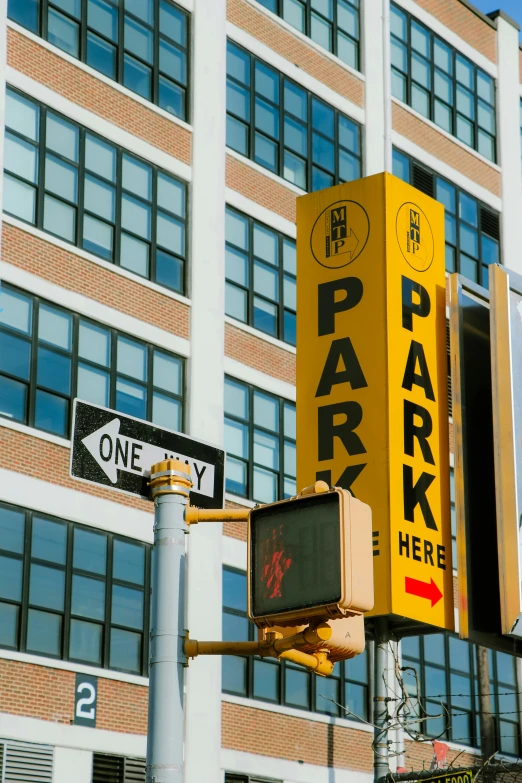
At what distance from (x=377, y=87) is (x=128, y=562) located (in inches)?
627

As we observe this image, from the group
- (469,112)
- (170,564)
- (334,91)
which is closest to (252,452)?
(334,91)

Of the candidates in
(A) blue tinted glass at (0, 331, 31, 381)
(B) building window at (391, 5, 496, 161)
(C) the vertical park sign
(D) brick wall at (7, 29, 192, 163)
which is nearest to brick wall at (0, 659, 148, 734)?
(A) blue tinted glass at (0, 331, 31, 381)

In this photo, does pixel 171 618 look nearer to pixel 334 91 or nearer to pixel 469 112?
pixel 334 91

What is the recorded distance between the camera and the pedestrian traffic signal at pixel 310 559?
552cm

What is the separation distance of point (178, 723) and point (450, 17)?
35.4 metres

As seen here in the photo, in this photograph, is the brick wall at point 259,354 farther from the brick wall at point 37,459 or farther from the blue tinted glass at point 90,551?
the blue tinted glass at point 90,551

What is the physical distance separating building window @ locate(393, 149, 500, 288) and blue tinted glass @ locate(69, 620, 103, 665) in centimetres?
1600

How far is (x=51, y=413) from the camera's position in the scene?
80.1 ft

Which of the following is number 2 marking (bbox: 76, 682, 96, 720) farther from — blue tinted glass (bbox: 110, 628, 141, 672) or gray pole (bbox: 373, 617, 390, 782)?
gray pole (bbox: 373, 617, 390, 782)

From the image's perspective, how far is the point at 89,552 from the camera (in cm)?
2436

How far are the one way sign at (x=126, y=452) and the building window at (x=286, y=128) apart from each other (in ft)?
78.6

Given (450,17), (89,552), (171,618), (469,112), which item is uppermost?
(450,17)

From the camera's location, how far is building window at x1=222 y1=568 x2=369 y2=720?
26984 mm

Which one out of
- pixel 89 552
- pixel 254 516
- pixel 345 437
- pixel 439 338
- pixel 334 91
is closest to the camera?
pixel 254 516
